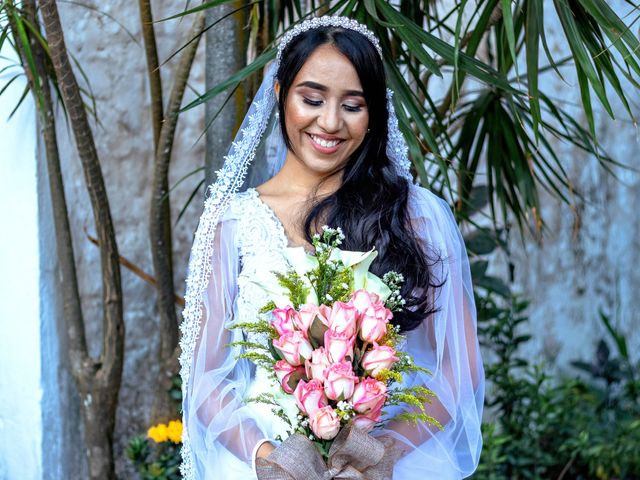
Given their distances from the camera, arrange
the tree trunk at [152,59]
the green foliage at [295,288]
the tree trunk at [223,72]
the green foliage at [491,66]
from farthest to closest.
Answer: the tree trunk at [152,59], the tree trunk at [223,72], the green foliage at [491,66], the green foliage at [295,288]

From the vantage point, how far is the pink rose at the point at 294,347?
2127 mm

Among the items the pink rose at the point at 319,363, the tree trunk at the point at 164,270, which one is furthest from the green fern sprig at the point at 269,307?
the tree trunk at the point at 164,270

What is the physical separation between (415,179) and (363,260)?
1507mm

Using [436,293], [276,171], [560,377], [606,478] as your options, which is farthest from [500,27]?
[560,377]

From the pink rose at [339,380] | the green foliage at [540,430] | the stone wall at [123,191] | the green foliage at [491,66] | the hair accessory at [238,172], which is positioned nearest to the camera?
the pink rose at [339,380]

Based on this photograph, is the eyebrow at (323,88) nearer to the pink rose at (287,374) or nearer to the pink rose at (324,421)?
the pink rose at (287,374)

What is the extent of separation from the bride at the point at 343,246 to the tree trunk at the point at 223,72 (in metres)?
0.77

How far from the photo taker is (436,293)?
2549 millimetres

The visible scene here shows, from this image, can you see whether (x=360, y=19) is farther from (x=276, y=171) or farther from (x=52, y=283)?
(x=52, y=283)

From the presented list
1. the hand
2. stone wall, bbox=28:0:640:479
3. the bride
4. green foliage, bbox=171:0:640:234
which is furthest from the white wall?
the hand

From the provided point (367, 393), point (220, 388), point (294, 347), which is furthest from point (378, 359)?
point (220, 388)

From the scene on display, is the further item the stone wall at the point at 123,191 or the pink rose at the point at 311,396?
the stone wall at the point at 123,191

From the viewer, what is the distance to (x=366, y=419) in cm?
216

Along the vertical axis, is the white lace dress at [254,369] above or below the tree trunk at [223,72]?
below
